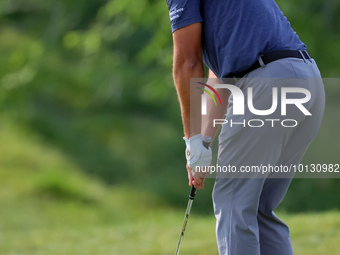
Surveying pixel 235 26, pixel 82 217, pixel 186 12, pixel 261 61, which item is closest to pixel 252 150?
pixel 261 61

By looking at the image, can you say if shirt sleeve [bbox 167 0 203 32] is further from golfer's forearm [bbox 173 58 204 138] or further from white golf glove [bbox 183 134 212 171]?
white golf glove [bbox 183 134 212 171]

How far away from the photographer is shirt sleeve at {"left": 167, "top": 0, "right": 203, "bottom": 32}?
2549 millimetres

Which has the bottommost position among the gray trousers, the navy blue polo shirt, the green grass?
the gray trousers

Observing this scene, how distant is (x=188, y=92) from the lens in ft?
8.75

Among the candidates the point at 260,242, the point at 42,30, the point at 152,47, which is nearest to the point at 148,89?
the point at 152,47

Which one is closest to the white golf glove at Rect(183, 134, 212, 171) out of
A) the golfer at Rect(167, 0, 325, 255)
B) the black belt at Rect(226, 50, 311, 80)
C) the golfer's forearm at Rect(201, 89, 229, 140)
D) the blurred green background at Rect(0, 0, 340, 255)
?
the golfer at Rect(167, 0, 325, 255)

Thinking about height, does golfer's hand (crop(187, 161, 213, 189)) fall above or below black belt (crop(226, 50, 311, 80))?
below

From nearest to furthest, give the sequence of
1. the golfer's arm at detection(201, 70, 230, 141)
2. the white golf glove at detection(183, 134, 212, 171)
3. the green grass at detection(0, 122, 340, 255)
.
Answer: the white golf glove at detection(183, 134, 212, 171)
the golfer's arm at detection(201, 70, 230, 141)
the green grass at detection(0, 122, 340, 255)

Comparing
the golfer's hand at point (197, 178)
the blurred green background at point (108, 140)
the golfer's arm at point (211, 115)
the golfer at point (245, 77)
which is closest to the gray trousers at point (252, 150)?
the golfer at point (245, 77)

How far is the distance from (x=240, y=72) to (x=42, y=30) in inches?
402

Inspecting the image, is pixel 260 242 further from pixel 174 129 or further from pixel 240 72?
pixel 174 129

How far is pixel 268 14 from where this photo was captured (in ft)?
8.49

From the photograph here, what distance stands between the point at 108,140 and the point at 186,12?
44.7 feet

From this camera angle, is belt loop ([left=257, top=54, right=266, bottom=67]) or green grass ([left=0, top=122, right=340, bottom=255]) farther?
green grass ([left=0, top=122, right=340, bottom=255])
